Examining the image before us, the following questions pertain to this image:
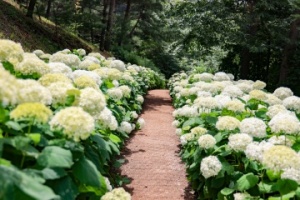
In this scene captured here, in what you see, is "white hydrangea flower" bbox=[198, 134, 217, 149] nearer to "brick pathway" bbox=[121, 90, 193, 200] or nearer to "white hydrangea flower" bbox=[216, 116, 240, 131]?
"white hydrangea flower" bbox=[216, 116, 240, 131]

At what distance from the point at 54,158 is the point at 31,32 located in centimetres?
1361

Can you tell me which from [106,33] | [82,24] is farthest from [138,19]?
[82,24]

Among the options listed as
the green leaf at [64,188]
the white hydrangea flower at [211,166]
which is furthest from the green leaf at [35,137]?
the white hydrangea flower at [211,166]

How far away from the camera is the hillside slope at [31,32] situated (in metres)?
12.8

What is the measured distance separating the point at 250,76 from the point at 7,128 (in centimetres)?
1660

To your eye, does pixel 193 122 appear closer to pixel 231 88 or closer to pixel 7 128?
pixel 231 88

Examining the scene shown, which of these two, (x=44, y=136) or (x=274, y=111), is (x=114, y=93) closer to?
(x=274, y=111)

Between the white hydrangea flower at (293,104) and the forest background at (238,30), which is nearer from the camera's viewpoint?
the white hydrangea flower at (293,104)

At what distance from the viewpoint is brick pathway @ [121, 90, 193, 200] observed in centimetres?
530

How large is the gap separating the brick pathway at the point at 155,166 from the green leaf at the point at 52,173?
127 inches

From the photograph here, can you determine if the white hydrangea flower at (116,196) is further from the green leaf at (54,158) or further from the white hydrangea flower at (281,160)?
the white hydrangea flower at (281,160)

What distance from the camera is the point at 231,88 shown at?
20.7ft

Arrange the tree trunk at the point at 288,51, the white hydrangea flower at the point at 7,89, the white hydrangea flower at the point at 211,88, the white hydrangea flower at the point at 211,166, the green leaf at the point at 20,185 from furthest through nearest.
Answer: the tree trunk at the point at 288,51 < the white hydrangea flower at the point at 211,88 < the white hydrangea flower at the point at 211,166 < the white hydrangea flower at the point at 7,89 < the green leaf at the point at 20,185

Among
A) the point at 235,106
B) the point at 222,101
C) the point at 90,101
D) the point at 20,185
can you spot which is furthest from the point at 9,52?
the point at 222,101
